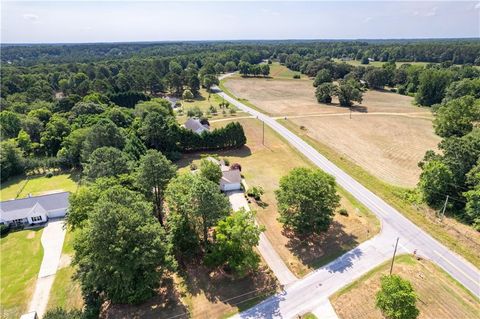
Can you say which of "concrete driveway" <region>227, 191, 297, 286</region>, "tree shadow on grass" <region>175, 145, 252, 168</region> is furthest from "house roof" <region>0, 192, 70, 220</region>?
"concrete driveway" <region>227, 191, 297, 286</region>

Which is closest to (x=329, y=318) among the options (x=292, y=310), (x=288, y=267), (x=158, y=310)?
(x=292, y=310)

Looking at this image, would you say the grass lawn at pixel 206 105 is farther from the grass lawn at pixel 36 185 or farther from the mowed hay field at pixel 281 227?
the grass lawn at pixel 36 185

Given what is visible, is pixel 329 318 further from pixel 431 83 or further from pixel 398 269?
pixel 431 83

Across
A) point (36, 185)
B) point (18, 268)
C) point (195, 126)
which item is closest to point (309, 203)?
point (18, 268)

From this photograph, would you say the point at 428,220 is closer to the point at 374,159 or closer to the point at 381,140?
the point at 374,159

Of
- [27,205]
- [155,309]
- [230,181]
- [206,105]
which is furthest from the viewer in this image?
[206,105]
